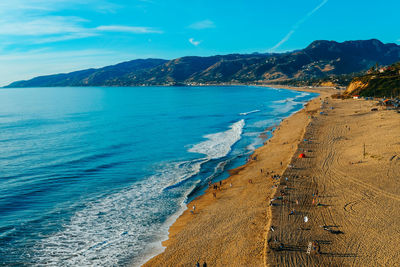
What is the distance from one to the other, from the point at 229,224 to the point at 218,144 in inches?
1116

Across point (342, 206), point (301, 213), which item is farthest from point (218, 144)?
point (342, 206)

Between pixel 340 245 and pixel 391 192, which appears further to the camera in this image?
pixel 391 192

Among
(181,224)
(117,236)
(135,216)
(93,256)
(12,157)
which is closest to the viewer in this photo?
(93,256)

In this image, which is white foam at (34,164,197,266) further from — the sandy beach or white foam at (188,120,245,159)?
white foam at (188,120,245,159)

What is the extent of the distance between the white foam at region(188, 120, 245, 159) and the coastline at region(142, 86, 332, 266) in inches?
331

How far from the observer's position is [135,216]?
25578 millimetres

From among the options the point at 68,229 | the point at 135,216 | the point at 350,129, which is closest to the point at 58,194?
the point at 68,229

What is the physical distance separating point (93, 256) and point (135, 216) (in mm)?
6142

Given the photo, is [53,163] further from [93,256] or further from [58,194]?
[93,256]

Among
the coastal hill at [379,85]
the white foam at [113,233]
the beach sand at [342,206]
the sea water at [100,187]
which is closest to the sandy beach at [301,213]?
the beach sand at [342,206]

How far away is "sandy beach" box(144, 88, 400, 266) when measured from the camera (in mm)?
17672

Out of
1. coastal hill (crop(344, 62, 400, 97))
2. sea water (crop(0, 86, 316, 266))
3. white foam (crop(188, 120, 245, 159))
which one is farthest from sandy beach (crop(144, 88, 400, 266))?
coastal hill (crop(344, 62, 400, 97))

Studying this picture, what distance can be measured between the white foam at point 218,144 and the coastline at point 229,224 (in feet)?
27.6

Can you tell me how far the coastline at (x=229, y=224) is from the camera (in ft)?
60.9
